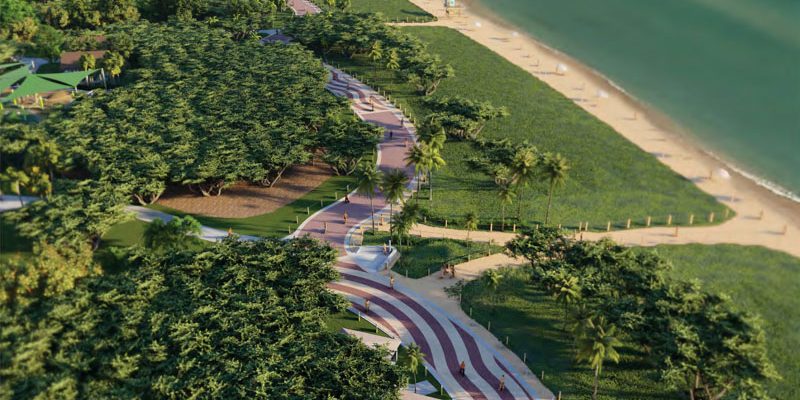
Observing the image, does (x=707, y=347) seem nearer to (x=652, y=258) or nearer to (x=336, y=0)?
(x=652, y=258)

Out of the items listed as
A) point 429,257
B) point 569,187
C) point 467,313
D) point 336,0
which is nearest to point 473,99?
point 569,187

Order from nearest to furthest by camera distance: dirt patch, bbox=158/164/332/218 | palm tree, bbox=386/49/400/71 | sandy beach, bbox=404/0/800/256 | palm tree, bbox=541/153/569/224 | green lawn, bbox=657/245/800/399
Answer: green lawn, bbox=657/245/800/399 → palm tree, bbox=541/153/569/224 → sandy beach, bbox=404/0/800/256 → dirt patch, bbox=158/164/332/218 → palm tree, bbox=386/49/400/71

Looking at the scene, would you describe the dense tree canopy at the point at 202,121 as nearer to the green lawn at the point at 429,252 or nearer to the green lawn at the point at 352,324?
the green lawn at the point at 429,252

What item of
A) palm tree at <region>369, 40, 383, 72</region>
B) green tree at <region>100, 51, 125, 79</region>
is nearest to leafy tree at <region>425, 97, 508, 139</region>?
palm tree at <region>369, 40, 383, 72</region>

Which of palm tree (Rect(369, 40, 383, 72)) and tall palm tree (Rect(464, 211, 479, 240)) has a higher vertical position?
palm tree (Rect(369, 40, 383, 72))

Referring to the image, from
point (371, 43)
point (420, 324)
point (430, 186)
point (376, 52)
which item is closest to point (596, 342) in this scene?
point (420, 324)

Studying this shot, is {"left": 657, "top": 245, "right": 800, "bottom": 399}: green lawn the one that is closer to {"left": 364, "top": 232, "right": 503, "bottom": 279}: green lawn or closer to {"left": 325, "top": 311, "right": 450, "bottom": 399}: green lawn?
{"left": 364, "top": 232, "right": 503, "bottom": 279}: green lawn

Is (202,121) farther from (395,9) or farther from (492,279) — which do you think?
(395,9)
